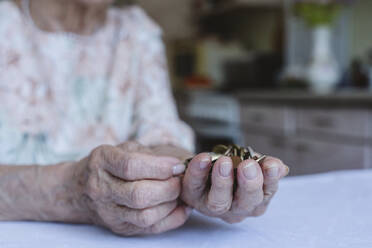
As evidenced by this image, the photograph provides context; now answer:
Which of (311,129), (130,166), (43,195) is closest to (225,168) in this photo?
(130,166)

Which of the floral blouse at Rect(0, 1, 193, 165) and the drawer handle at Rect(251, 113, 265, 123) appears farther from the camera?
the drawer handle at Rect(251, 113, 265, 123)

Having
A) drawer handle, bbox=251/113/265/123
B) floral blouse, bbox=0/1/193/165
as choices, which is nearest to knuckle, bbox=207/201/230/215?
floral blouse, bbox=0/1/193/165

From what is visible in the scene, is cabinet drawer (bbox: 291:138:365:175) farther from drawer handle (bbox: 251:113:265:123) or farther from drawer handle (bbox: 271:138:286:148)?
drawer handle (bbox: 251:113:265:123)

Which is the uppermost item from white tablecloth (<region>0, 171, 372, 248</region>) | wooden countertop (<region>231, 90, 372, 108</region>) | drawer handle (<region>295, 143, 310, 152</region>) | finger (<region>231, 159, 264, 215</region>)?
finger (<region>231, 159, 264, 215</region>)

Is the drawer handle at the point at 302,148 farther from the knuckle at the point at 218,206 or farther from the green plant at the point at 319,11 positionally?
the knuckle at the point at 218,206

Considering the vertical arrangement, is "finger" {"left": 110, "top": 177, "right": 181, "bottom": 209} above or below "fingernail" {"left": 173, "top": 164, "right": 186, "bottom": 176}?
below

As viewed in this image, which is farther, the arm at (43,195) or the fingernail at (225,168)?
the arm at (43,195)

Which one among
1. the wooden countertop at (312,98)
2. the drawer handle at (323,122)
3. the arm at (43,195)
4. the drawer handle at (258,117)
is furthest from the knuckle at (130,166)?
the drawer handle at (258,117)
